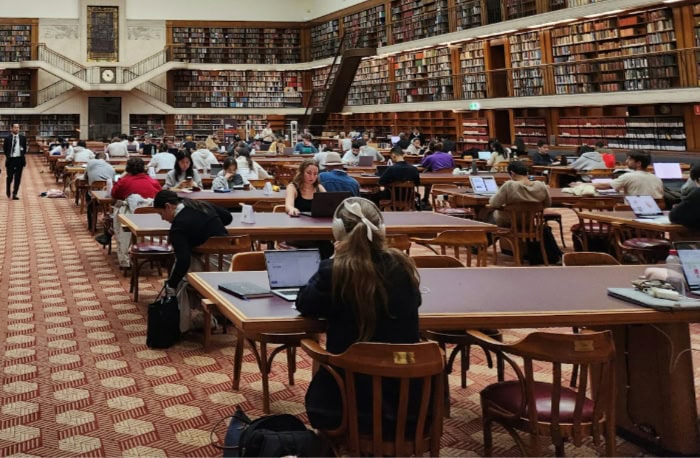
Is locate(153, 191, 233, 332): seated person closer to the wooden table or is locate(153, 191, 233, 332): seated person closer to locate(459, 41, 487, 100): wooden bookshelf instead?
the wooden table

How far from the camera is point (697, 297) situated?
2.21m

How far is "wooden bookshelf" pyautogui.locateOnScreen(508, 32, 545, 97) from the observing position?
13.2 m

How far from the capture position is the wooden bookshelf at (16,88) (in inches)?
854

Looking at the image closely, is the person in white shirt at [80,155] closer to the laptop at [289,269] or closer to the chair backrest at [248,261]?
the chair backrest at [248,261]

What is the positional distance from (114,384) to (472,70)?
45.1 feet

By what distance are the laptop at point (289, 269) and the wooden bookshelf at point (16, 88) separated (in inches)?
894

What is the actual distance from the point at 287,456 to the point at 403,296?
56 cm

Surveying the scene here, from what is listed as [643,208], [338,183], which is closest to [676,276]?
[643,208]

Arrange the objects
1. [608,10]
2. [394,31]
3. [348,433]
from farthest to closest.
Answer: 1. [394,31]
2. [608,10]
3. [348,433]

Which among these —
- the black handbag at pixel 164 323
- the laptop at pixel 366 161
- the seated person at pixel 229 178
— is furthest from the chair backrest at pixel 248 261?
the laptop at pixel 366 161

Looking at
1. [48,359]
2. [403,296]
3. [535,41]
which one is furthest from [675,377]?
[535,41]

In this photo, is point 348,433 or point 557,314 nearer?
point 348,433

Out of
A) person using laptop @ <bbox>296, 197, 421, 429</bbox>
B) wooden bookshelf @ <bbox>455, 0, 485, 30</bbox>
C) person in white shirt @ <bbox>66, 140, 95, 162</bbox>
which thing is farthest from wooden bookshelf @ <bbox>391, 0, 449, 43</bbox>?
person using laptop @ <bbox>296, 197, 421, 429</bbox>

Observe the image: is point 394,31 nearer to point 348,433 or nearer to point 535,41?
point 535,41
